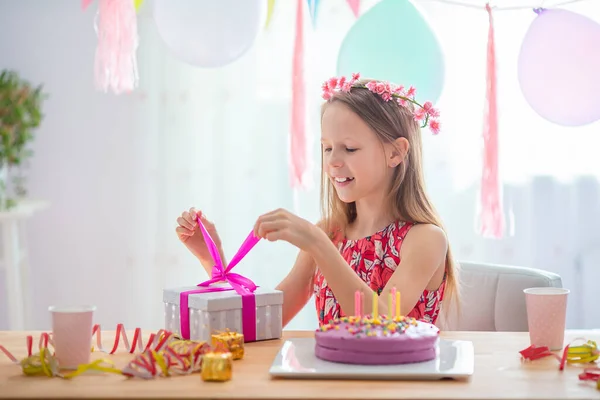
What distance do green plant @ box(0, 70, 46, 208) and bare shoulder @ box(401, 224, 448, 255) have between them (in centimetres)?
177

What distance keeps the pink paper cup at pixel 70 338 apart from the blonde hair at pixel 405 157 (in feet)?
2.75

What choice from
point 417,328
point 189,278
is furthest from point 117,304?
point 417,328

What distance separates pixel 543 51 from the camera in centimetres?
236

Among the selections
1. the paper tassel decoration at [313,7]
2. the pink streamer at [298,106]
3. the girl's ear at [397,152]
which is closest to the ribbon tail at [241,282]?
the girl's ear at [397,152]

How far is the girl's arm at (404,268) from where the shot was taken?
4.96 ft

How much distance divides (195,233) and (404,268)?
1.54 feet

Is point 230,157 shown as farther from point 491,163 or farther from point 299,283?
point 299,283

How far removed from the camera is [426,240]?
5.77ft

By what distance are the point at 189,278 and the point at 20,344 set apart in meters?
1.66

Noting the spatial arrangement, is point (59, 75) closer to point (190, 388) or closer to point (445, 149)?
point (445, 149)

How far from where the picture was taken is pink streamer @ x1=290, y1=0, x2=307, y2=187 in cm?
270

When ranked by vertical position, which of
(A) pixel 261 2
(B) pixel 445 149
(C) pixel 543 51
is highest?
(A) pixel 261 2

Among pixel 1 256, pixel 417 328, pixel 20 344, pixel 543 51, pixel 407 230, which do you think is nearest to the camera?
pixel 417 328

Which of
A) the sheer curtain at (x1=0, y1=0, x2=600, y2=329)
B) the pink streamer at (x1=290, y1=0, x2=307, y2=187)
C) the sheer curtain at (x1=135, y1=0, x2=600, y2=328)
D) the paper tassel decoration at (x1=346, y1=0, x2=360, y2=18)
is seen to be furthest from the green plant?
the paper tassel decoration at (x1=346, y1=0, x2=360, y2=18)
